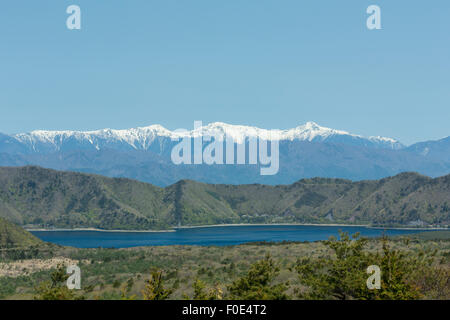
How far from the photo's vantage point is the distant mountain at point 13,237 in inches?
6219

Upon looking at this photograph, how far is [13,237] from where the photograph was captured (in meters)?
164

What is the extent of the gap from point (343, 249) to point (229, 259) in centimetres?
6749

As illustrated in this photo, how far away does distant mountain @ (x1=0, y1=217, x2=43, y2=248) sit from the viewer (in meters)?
158

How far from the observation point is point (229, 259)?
120188 millimetres

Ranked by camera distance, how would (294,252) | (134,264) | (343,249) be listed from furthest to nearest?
(294,252), (134,264), (343,249)

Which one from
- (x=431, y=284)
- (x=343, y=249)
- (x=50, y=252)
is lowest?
(x=50, y=252)

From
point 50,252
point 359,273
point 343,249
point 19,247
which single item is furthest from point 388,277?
point 19,247
